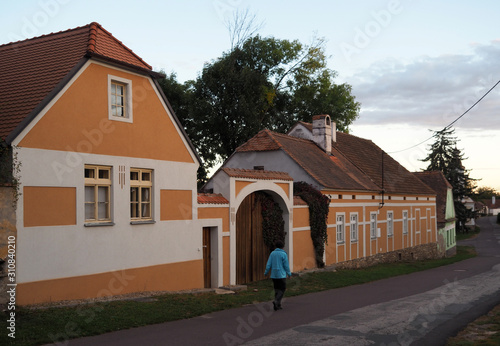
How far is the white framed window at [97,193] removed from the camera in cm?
1417

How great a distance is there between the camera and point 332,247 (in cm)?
2566

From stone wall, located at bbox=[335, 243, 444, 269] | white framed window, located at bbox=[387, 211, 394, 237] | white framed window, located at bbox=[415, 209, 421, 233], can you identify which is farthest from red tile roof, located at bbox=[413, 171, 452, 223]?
white framed window, located at bbox=[387, 211, 394, 237]

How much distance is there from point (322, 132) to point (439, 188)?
21.7m

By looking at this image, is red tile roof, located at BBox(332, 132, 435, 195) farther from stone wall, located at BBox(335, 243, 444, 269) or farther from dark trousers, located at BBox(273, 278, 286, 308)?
dark trousers, located at BBox(273, 278, 286, 308)

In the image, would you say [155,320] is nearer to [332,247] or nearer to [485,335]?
[485,335]

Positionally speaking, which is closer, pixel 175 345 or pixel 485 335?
pixel 175 345

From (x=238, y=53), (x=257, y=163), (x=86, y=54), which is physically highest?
(x=238, y=53)

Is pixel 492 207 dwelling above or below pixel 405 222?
below

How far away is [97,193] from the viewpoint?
1443 centimetres

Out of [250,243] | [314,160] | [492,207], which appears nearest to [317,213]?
[314,160]

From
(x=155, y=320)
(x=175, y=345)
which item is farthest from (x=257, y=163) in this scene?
(x=175, y=345)

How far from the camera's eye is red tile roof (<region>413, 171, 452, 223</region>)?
46500 millimetres

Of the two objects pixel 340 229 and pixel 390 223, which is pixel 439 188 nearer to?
pixel 390 223

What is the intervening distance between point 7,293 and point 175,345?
4562 millimetres
